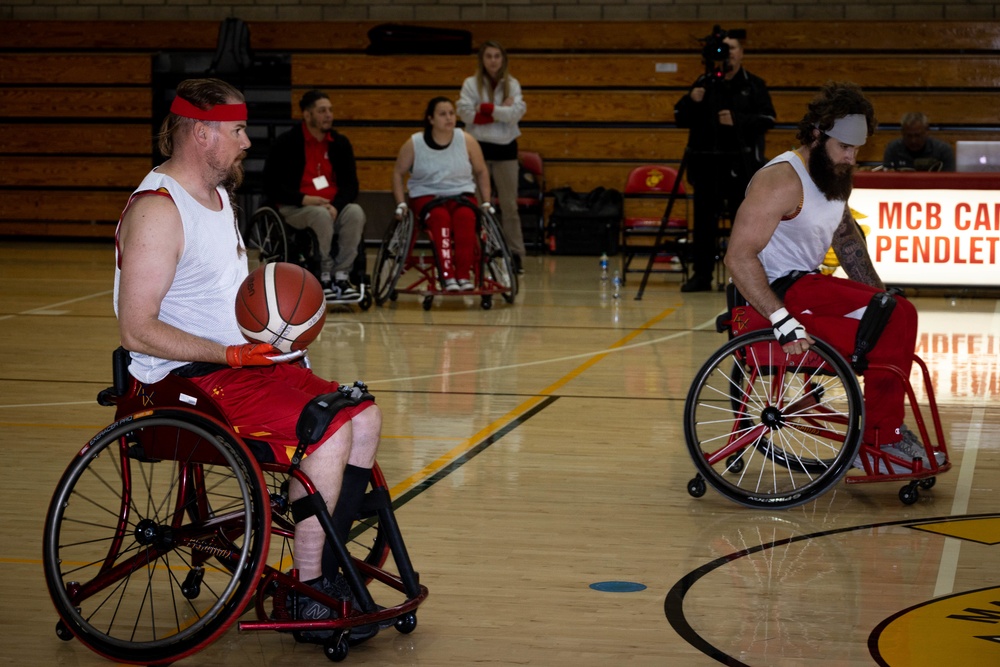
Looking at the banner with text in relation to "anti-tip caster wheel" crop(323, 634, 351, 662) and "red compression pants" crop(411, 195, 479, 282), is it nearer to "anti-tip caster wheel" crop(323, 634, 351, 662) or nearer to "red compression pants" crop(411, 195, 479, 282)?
"red compression pants" crop(411, 195, 479, 282)

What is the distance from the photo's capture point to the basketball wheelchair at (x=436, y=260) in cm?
783

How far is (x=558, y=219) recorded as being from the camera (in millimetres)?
12023

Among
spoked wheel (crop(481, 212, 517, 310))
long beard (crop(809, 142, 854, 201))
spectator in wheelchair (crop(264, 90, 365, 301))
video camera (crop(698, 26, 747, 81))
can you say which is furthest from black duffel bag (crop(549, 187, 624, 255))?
long beard (crop(809, 142, 854, 201))

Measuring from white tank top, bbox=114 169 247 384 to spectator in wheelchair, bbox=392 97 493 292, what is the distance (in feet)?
17.0

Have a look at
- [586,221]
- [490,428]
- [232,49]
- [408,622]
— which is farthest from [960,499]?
→ [232,49]

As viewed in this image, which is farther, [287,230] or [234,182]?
[287,230]

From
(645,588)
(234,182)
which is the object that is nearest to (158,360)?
(234,182)

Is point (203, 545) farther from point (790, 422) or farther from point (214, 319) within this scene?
point (790, 422)

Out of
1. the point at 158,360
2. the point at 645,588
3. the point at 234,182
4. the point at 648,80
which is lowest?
the point at 645,588

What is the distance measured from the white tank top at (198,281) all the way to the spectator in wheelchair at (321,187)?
505 cm

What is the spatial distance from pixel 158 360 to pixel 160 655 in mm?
587

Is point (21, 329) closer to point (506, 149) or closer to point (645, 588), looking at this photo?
point (506, 149)

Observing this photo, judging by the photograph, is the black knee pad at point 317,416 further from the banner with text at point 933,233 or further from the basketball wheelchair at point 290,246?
the banner with text at point 933,233

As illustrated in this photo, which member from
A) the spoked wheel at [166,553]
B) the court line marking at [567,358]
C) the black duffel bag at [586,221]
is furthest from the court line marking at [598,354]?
the black duffel bag at [586,221]
